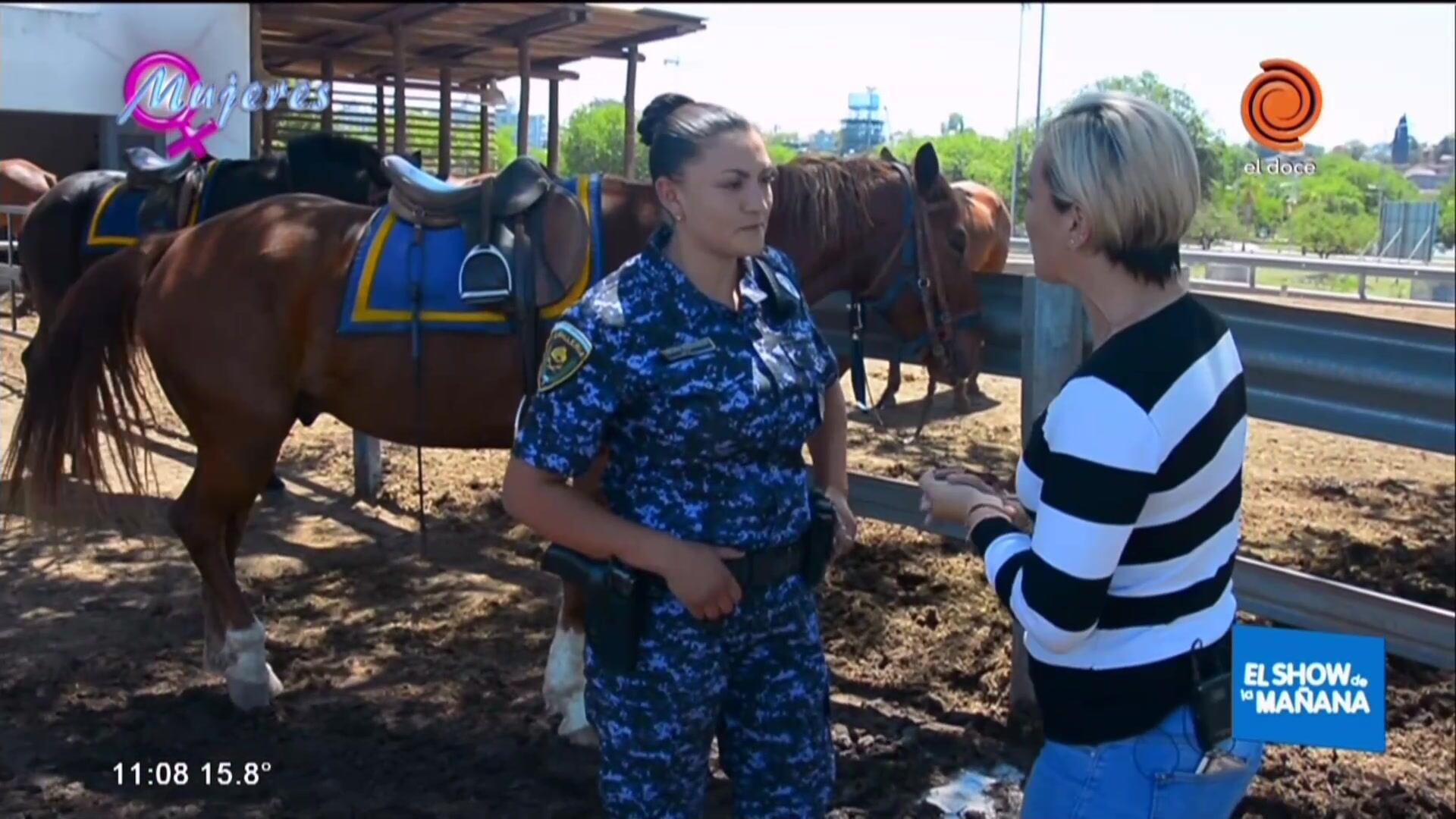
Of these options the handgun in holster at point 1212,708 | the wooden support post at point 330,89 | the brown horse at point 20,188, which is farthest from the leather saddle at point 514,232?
the wooden support post at point 330,89

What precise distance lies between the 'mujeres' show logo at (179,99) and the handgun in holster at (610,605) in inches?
233

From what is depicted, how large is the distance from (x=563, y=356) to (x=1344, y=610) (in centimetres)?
267

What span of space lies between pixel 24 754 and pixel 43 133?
4.95m

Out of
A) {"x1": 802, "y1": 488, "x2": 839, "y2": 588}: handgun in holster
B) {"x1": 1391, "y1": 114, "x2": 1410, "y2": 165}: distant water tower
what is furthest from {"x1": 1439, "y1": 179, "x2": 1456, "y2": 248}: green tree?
{"x1": 802, "y1": 488, "x2": 839, "y2": 588}: handgun in holster

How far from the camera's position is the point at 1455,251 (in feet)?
54.0

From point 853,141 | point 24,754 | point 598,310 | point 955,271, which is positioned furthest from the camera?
point 853,141

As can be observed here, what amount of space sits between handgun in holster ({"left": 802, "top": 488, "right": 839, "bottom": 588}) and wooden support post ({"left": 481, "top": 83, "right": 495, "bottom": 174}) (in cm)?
1342

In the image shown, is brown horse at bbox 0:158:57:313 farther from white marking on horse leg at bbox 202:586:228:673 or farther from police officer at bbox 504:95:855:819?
police officer at bbox 504:95:855:819

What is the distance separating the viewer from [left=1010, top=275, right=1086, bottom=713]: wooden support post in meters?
4.15

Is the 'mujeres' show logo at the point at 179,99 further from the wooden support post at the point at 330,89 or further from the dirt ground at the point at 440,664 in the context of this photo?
the wooden support post at the point at 330,89

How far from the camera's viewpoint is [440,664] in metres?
4.92

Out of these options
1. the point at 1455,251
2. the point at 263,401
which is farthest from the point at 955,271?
the point at 1455,251

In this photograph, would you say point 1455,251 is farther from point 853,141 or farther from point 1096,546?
point 1096,546

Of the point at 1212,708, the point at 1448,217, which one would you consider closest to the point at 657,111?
the point at 1212,708
